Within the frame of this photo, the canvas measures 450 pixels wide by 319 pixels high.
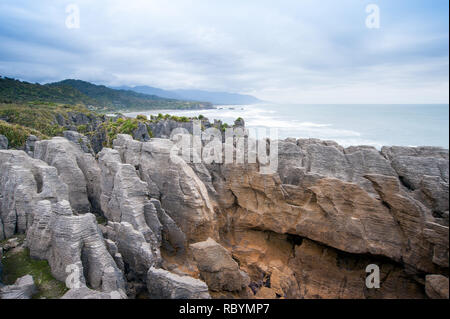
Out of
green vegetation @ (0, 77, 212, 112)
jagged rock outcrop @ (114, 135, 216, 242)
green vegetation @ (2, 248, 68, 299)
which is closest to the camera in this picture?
green vegetation @ (2, 248, 68, 299)

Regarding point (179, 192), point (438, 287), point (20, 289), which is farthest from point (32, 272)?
point (438, 287)

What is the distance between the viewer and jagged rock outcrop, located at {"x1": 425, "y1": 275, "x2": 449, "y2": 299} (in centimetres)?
877

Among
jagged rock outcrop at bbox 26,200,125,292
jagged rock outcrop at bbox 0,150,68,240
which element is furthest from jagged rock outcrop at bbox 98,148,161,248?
jagged rock outcrop at bbox 0,150,68,240

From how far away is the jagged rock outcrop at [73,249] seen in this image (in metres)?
9.40

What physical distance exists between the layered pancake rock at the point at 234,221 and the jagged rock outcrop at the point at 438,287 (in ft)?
0.21

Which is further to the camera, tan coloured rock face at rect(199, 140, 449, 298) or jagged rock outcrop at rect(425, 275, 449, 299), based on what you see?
tan coloured rock face at rect(199, 140, 449, 298)

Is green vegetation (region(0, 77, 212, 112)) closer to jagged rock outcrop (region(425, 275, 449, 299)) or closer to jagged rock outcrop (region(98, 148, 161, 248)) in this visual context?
jagged rock outcrop (region(98, 148, 161, 248))

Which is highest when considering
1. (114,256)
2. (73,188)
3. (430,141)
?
(430,141)

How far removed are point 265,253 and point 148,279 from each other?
8271 millimetres

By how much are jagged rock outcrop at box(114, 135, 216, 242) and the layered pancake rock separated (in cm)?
7

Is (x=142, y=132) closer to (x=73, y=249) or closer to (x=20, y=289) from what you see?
(x=73, y=249)
